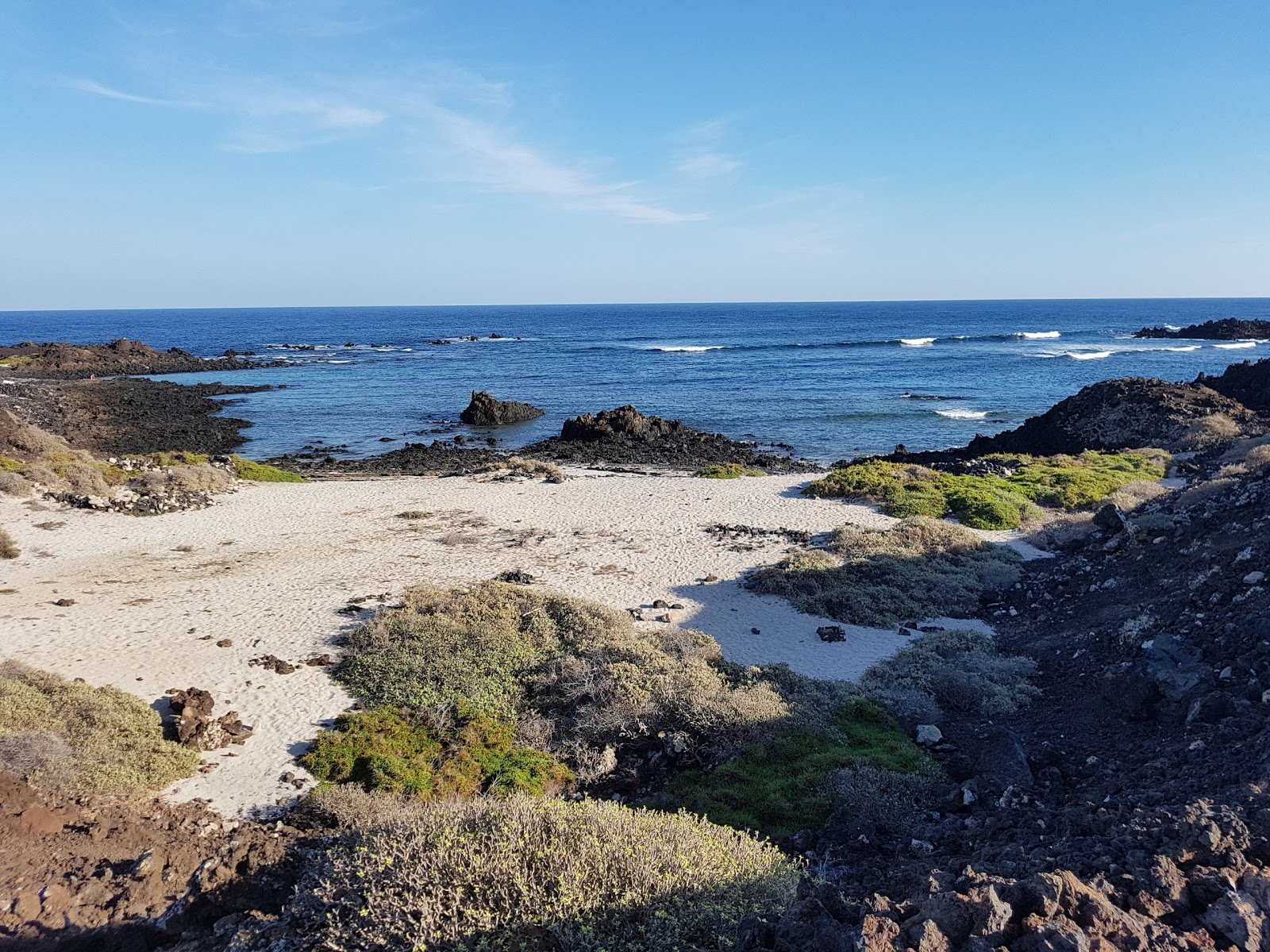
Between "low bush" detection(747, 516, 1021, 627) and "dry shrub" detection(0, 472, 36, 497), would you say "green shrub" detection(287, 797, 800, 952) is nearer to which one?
"low bush" detection(747, 516, 1021, 627)

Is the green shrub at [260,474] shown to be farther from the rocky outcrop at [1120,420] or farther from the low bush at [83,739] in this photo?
the rocky outcrop at [1120,420]

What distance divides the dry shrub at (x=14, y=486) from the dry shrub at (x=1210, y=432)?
39.5 meters

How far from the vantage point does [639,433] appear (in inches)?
1492

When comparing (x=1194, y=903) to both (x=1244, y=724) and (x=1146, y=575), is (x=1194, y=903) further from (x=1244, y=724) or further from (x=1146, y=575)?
(x=1146, y=575)

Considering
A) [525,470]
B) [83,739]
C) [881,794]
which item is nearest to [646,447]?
[525,470]

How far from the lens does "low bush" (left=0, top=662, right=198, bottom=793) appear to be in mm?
8141

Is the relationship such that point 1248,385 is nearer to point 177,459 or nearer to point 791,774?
point 791,774

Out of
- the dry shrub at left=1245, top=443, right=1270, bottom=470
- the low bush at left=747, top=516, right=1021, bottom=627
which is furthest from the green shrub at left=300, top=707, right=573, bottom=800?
the dry shrub at left=1245, top=443, right=1270, bottom=470

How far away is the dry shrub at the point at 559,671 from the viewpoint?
9.81 meters

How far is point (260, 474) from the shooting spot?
27469 mm

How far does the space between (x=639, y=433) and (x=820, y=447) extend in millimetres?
8977

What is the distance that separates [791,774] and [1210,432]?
30860mm

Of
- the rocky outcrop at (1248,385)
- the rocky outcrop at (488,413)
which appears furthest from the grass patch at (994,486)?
the rocky outcrop at (488,413)

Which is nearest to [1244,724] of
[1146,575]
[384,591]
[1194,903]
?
[1194,903]
